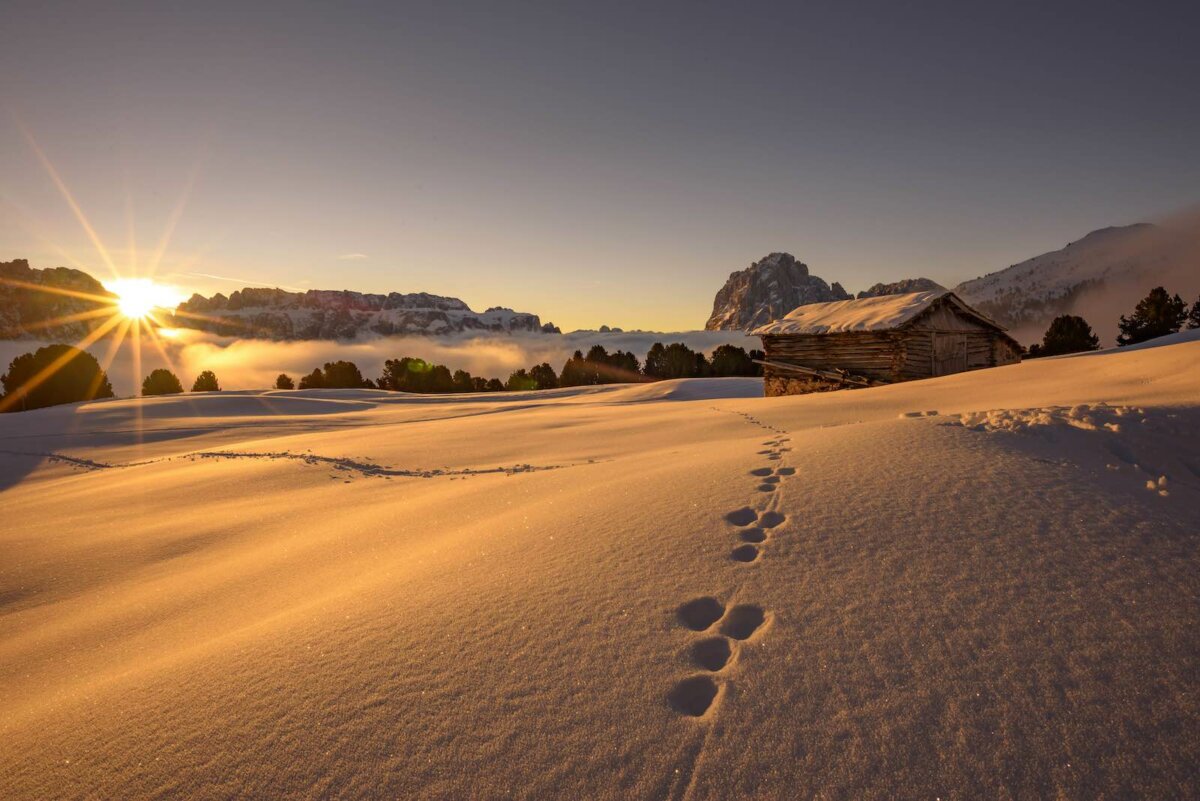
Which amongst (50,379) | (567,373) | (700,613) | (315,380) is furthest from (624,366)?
(700,613)

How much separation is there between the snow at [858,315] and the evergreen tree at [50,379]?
1446 inches

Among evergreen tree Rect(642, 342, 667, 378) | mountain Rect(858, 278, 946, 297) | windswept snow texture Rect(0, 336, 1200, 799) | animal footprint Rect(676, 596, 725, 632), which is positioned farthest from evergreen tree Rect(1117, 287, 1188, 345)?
mountain Rect(858, 278, 946, 297)

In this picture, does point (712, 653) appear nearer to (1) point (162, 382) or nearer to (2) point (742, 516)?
(2) point (742, 516)

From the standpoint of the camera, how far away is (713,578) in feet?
8.54

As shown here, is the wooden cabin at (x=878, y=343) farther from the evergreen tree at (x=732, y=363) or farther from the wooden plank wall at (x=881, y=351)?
the evergreen tree at (x=732, y=363)

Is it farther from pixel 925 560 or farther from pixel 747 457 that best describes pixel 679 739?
pixel 747 457

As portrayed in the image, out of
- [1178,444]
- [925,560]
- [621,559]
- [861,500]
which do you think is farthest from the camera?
[1178,444]

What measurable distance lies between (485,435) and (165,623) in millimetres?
6984

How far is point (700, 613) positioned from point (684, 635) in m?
0.21

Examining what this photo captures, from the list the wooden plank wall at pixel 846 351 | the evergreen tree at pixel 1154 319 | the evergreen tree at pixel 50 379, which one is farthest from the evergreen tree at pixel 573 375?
the evergreen tree at pixel 1154 319

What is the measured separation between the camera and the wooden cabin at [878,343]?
1684 cm

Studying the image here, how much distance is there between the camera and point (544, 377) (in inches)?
1827

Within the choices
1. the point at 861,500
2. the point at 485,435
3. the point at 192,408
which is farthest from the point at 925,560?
the point at 192,408

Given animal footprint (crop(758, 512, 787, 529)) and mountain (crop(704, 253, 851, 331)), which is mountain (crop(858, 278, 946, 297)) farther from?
animal footprint (crop(758, 512, 787, 529))
